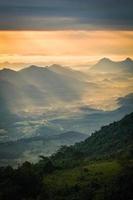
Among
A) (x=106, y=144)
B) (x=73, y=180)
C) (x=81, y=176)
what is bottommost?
(x=73, y=180)

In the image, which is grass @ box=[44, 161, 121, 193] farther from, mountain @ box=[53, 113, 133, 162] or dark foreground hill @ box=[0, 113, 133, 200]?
mountain @ box=[53, 113, 133, 162]

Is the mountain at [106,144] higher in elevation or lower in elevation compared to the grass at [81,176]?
higher

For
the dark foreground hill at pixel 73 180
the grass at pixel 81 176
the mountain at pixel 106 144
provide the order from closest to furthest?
the dark foreground hill at pixel 73 180, the grass at pixel 81 176, the mountain at pixel 106 144

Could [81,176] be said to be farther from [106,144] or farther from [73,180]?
[106,144]

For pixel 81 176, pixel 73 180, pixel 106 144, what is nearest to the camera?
pixel 73 180

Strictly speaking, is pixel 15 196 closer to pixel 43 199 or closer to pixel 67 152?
pixel 43 199

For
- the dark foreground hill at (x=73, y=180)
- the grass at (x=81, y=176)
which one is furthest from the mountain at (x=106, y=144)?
the grass at (x=81, y=176)

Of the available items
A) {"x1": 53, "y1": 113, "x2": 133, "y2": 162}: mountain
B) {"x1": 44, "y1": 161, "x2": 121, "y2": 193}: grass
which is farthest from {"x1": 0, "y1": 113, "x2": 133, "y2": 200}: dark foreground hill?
{"x1": 53, "y1": 113, "x2": 133, "y2": 162}: mountain

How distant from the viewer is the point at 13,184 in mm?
76062

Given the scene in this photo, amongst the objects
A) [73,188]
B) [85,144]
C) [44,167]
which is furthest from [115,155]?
[85,144]

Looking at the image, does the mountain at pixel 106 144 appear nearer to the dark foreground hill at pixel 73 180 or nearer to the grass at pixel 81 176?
the dark foreground hill at pixel 73 180

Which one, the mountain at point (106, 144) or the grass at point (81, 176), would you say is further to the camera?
the mountain at point (106, 144)

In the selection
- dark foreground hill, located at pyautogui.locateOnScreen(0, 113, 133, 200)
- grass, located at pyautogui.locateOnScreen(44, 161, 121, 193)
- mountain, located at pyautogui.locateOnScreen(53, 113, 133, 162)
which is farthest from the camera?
mountain, located at pyautogui.locateOnScreen(53, 113, 133, 162)

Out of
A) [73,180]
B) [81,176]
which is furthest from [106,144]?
[73,180]
